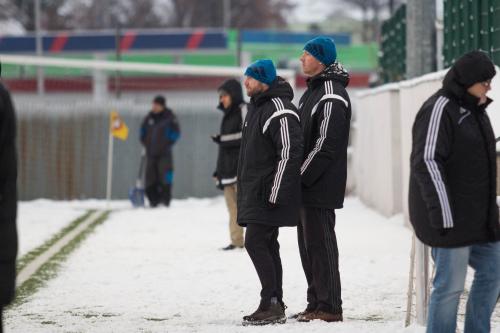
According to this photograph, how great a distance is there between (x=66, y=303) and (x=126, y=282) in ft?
4.20

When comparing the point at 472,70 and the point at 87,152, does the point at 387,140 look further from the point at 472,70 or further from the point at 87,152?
the point at 472,70

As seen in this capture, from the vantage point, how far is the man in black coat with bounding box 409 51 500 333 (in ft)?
19.7

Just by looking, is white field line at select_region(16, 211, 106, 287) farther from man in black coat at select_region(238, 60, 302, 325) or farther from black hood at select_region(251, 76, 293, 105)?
black hood at select_region(251, 76, 293, 105)

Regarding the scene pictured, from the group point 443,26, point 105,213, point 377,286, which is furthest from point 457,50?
point 105,213

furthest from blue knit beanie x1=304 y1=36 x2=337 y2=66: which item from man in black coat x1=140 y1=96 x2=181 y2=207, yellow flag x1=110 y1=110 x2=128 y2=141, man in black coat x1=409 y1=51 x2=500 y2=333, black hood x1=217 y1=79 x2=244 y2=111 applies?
yellow flag x1=110 y1=110 x2=128 y2=141

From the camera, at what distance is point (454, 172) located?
6074 mm

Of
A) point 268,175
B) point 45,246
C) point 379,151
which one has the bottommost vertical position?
point 45,246

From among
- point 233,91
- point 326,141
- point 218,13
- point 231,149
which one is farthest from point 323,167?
point 218,13

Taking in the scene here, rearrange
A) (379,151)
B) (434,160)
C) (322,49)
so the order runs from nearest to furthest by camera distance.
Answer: (434,160)
(322,49)
(379,151)

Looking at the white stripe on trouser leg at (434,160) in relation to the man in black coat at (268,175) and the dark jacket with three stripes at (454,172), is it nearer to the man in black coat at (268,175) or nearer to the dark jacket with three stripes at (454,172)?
the dark jacket with three stripes at (454,172)

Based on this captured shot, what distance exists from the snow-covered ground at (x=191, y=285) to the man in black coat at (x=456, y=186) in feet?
3.92

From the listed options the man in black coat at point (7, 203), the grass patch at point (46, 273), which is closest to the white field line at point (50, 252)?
the grass patch at point (46, 273)

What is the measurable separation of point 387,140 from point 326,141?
8797 millimetres

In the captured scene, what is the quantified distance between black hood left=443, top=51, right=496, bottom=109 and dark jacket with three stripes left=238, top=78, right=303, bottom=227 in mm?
1810
